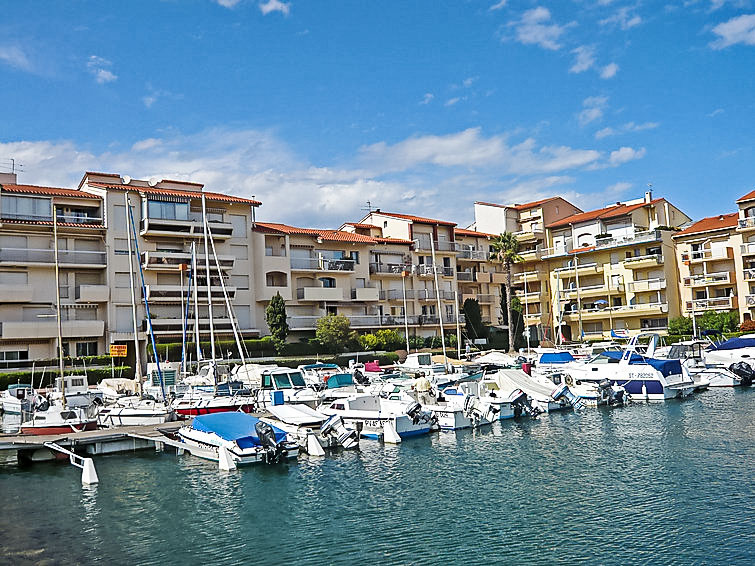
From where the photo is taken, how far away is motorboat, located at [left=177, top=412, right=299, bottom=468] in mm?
27422

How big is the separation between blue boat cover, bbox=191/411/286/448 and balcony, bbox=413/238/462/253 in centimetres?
5458

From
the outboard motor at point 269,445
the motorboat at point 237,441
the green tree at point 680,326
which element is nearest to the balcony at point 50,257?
the motorboat at point 237,441

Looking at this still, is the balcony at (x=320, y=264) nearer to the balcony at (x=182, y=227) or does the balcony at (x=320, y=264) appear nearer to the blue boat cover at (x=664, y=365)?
the balcony at (x=182, y=227)

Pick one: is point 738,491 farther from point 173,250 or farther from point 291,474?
point 173,250

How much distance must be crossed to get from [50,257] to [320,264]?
86.4ft

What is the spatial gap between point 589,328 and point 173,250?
49.7 metres

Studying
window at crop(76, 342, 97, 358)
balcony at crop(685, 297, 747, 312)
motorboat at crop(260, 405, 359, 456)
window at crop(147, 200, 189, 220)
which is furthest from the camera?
balcony at crop(685, 297, 747, 312)

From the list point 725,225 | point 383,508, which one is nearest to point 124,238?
point 383,508

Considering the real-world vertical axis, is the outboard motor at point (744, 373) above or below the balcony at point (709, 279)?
Result: below

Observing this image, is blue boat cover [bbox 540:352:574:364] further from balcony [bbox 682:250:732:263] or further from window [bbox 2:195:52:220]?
window [bbox 2:195:52:220]

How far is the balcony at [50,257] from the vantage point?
5809 centimetres

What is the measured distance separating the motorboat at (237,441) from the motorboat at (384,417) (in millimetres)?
5147

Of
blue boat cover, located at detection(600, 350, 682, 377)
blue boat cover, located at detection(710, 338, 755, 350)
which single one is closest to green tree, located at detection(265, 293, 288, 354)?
blue boat cover, located at detection(600, 350, 682, 377)

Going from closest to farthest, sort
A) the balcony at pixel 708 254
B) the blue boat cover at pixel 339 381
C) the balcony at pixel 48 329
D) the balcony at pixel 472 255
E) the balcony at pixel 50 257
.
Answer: the blue boat cover at pixel 339 381 < the balcony at pixel 48 329 < the balcony at pixel 50 257 < the balcony at pixel 708 254 < the balcony at pixel 472 255
